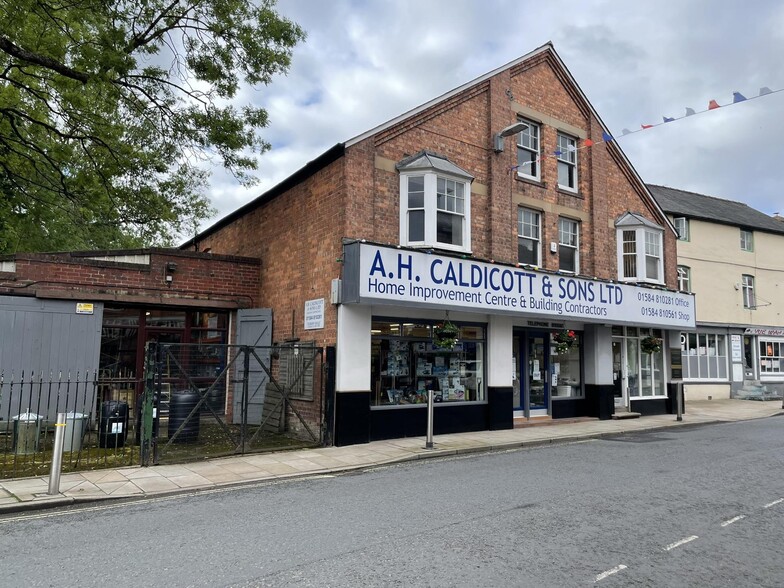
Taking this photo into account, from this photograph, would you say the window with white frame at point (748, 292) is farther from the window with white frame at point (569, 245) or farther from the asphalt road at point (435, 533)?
the asphalt road at point (435, 533)

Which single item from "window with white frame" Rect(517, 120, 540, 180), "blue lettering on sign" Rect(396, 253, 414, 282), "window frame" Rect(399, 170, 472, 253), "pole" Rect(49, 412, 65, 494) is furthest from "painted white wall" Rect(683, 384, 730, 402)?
"pole" Rect(49, 412, 65, 494)

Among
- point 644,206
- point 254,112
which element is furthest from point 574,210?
point 254,112

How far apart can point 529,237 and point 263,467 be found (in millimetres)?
9870

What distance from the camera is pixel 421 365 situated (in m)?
13.7

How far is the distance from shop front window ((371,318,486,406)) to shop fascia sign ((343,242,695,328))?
0.97 metres

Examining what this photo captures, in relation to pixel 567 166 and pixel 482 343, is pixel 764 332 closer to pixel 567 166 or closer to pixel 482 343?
pixel 567 166

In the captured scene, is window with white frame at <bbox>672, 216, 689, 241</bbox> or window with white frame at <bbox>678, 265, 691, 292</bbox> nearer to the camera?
window with white frame at <bbox>678, 265, 691, 292</bbox>

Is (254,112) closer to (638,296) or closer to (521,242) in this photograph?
(521,242)

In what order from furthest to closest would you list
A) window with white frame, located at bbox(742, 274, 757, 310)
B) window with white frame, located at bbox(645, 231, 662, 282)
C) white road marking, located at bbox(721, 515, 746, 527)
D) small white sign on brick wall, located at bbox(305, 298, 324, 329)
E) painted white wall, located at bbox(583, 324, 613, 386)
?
window with white frame, located at bbox(742, 274, 757, 310) → window with white frame, located at bbox(645, 231, 662, 282) → painted white wall, located at bbox(583, 324, 613, 386) → small white sign on brick wall, located at bbox(305, 298, 324, 329) → white road marking, located at bbox(721, 515, 746, 527)

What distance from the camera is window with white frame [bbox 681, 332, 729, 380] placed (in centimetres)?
2542

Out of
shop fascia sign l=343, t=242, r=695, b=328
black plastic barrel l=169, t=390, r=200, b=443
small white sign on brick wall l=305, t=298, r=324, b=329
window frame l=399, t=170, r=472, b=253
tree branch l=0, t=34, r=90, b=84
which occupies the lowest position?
black plastic barrel l=169, t=390, r=200, b=443

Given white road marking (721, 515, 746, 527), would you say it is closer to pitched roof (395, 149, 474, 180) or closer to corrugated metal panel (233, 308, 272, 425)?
pitched roof (395, 149, 474, 180)

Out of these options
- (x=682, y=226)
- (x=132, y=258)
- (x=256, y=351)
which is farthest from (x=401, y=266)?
(x=682, y=226)

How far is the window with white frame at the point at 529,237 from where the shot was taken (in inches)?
629
